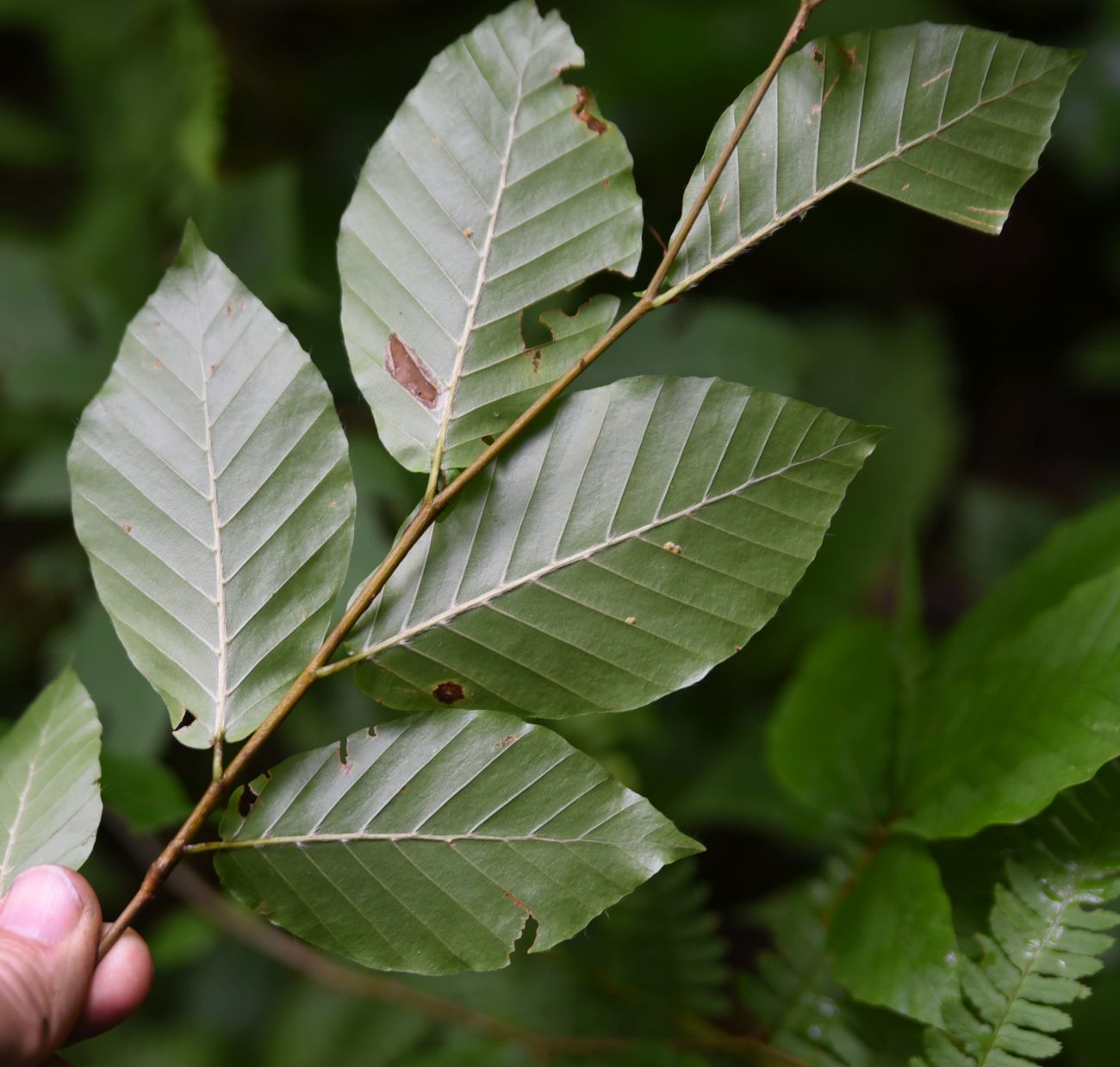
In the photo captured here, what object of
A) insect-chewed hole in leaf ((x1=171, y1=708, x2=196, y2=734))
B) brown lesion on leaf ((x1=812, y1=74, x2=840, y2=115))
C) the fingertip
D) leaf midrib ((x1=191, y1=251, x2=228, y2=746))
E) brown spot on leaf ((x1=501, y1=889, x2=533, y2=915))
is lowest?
brown spot on leaf ((x1=501, y1=889, x2=533, y2=915))

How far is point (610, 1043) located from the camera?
39.8 inches

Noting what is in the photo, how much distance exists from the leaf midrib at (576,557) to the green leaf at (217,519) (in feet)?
0.20

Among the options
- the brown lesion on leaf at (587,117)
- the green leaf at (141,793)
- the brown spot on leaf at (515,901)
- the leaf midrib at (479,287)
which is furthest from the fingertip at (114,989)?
the brown lesion on leaf at (587,117)

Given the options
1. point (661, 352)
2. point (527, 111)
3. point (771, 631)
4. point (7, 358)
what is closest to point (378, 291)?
point (527, 111)

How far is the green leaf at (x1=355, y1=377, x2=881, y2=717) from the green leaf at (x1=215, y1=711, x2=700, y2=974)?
0.03 m

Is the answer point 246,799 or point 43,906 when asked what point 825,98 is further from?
point 43,906

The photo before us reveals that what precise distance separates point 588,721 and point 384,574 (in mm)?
798

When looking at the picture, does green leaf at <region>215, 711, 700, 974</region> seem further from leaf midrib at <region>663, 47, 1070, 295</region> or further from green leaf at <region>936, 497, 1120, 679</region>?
green leaf at <region>936, 497, 1120, 679</region>

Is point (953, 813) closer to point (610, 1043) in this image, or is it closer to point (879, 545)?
point (610, 1043)

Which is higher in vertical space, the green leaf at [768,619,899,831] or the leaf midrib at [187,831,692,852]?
the leaf midrib at [187,831,692,852]

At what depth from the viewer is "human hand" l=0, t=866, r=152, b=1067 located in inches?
22.0

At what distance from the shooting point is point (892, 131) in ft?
1.84

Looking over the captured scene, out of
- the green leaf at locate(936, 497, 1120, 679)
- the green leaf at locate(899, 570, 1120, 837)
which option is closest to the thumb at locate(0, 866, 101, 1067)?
the green leaf at locate(899, 570, 1120, 837)

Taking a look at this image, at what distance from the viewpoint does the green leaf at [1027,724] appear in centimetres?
62
